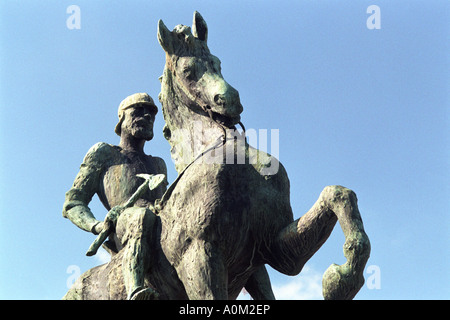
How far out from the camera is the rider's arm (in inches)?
337

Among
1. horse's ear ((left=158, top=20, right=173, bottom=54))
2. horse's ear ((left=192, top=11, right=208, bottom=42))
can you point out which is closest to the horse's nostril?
horse's ear ((left=158, top=20, right=173, bottom=54))

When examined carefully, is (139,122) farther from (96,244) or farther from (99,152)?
(96,244)

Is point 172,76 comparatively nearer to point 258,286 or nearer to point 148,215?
point 148,215

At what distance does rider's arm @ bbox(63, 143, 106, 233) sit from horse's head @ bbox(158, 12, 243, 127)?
4.89 ft

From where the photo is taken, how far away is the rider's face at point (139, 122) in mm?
8914

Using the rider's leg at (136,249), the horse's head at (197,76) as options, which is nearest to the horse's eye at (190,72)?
the horse's head at (197,76)

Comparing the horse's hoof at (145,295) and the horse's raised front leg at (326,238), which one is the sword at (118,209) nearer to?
the horse's hoof at (145,295)

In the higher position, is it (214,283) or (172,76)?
(172,76)

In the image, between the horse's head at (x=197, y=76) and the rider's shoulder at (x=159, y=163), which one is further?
the rider's shoulder at (x=159, y=163)

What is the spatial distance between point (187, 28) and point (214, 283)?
266 centimetres

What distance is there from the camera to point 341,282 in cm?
632

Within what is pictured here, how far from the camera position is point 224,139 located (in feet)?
23.8
